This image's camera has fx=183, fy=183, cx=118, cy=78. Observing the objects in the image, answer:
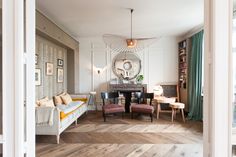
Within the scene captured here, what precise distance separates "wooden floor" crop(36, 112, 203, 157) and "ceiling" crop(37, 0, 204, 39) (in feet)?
9.29

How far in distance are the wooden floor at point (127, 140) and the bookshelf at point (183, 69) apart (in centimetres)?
149

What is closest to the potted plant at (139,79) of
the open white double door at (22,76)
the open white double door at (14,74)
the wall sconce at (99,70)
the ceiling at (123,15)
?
the wall sconce at (99,70)

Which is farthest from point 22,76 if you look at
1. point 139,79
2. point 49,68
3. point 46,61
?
point 139,79

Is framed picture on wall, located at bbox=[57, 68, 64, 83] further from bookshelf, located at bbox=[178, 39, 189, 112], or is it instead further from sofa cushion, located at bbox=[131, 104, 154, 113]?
bookshelf, located at bbox=[178, 39, 189, 112]

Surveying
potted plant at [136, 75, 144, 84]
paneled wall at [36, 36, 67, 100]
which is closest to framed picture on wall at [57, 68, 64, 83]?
paneled wall at [36, 36, 67, 100]

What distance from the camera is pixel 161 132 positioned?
4316 millimetres

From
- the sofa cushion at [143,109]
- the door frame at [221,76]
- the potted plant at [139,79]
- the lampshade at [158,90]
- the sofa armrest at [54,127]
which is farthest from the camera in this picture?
the potted plant at [139,79]

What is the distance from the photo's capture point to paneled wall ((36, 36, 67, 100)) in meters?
4.76

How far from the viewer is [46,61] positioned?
515cm

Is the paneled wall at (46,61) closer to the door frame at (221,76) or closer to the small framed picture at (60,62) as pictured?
the small framed picture at (60,62)

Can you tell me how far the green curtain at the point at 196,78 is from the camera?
539 centimetres

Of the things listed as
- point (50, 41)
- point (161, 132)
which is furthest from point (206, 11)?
point (50, 41)

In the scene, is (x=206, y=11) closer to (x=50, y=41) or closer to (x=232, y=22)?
(x=232, y=22)

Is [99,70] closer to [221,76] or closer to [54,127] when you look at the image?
[54,127]
